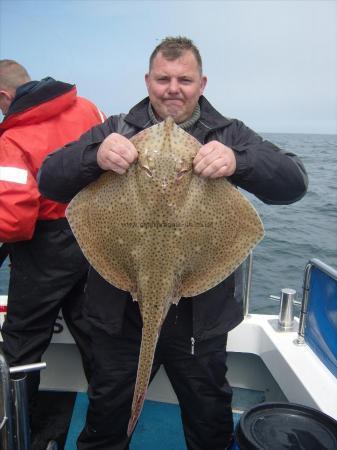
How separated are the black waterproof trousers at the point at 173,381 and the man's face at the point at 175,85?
1.22 metres

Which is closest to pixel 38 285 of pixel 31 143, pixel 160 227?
pixel 31 143

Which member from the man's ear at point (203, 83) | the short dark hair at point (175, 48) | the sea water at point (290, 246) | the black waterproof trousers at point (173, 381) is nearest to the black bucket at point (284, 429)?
the black waterproof trousers at point (173, 381)

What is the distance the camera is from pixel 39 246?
4016mm

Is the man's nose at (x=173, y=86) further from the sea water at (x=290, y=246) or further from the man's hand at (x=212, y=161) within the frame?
the sea water at (x=290, y=246)

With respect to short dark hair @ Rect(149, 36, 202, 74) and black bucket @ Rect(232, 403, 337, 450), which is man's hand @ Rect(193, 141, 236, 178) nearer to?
short dark hair @ Rect(149, 36, 202, 74)

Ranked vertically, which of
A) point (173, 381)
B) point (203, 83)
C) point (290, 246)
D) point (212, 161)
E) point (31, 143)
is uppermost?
point (203, 83)

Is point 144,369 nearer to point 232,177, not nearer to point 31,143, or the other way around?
point 232,177

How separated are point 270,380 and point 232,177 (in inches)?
94.4

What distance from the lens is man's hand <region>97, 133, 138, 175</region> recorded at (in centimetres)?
235

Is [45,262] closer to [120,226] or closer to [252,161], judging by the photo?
[120,226]

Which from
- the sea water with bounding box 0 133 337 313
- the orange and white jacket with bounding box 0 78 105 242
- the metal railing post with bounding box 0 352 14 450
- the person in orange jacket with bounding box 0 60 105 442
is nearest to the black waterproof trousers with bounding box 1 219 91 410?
the person in orange jacket with bounding box 0 60 105 442

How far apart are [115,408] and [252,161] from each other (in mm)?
1805

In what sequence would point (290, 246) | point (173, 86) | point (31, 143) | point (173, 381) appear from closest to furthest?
1. point (173, 86)
2. point (173, 381)
3. point (31, 143)
4. point (290, 246)

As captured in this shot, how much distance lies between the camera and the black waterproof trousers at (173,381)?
3000 millimetres
